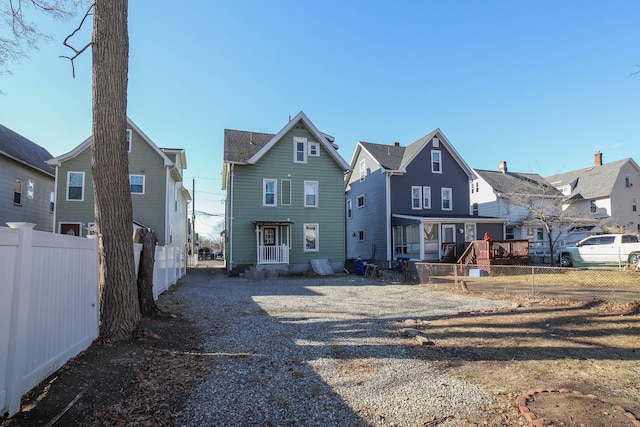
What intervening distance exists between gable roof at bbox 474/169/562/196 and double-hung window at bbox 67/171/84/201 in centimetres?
2806

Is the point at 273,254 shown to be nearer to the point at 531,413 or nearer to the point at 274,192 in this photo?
the point at 274,192

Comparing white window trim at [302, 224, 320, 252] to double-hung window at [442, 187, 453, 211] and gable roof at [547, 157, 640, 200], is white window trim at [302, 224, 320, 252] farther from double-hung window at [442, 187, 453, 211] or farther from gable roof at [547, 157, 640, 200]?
gable roof at [547, 157, 640, 200]

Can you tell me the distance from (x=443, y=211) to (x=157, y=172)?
17729 millimetres

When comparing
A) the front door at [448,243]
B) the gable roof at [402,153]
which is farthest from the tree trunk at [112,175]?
the gable roof at [402,153]

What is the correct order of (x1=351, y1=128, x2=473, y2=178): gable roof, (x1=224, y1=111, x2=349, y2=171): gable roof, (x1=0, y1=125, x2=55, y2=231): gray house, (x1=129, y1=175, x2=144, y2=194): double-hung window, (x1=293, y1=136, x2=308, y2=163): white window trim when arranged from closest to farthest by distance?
(x1=0, y1=125, x2=55, y2=231): gray house → (x1=129, y1=175, x2=144, y2=194): double-hung window → (x1=224, y1=111, x2=349, y2=171): gable roof → (x1=293, y1=136, x2=308, y2=163): white window trim → (x1=351, y1=128, x2=473, y2=178): gable roof

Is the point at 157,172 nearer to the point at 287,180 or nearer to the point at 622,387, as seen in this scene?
the point at 287,180

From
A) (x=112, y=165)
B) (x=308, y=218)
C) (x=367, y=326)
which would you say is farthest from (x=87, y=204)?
(x=367, y=326)

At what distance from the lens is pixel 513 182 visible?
102 feet

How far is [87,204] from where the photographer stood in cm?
1839

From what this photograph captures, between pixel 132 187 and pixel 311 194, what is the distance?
9.47 m

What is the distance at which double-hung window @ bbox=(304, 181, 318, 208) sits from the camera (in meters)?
21.4

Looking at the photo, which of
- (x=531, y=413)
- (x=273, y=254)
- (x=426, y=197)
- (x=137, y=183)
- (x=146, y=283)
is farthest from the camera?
(x=426, y=197)

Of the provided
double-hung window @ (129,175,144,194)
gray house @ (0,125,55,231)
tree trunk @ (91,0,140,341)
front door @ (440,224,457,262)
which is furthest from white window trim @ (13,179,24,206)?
front door @ (440,224,457,262)

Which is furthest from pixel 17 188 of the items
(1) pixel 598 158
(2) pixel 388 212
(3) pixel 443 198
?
(1) pixel 598 158
